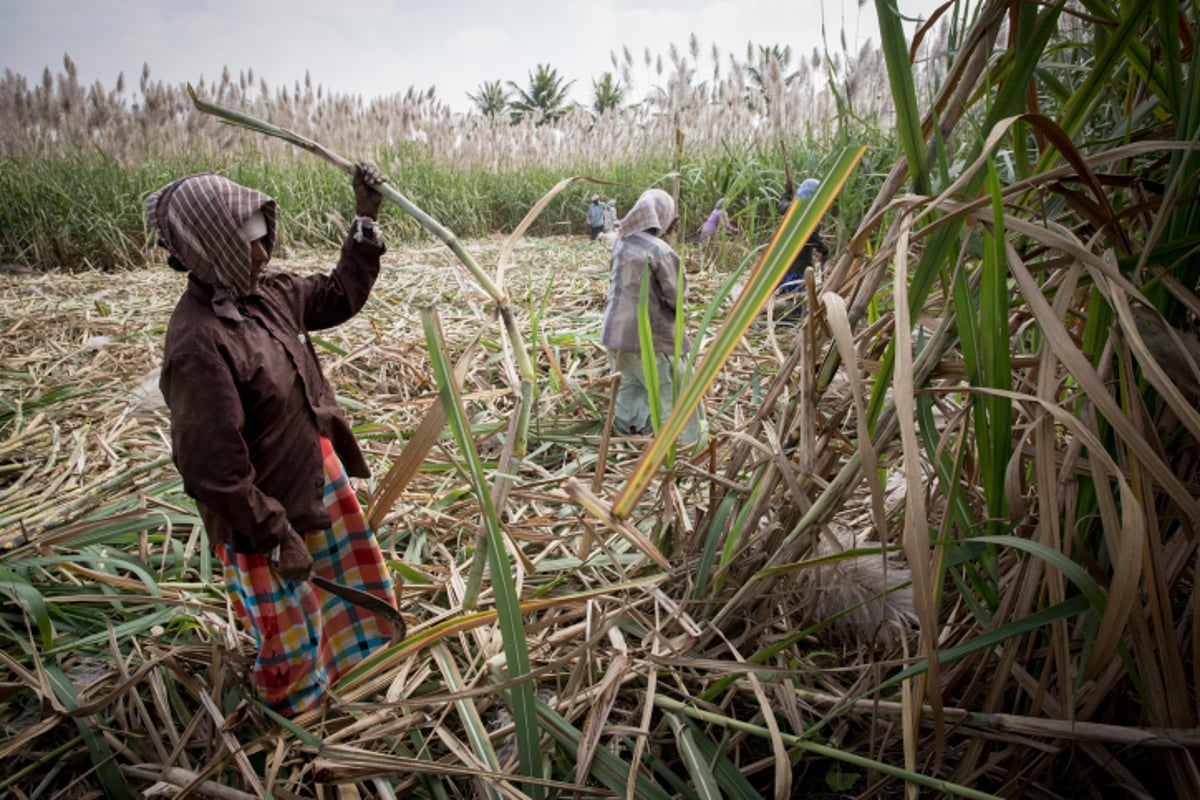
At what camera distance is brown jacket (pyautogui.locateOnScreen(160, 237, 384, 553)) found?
3.76 feet

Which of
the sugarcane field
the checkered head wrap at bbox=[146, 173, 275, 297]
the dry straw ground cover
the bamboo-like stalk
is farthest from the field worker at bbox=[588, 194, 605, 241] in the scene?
the bamboo-like stalk

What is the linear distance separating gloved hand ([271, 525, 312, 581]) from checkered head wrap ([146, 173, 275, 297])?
1.68 ft

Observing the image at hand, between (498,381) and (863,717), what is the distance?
8.38 feet

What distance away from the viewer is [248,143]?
286 inches

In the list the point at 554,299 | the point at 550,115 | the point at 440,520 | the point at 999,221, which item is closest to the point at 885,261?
the point at 999,221

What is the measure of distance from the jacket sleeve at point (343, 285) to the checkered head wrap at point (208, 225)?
11.9 inches

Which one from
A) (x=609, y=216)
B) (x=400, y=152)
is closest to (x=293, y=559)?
(x=609, y=216)

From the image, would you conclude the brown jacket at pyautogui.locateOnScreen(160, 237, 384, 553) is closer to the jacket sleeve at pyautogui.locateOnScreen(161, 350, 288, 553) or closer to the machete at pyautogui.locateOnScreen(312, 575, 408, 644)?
the jacket sleeve at pyautogui.locateOnScreen(161, 350, 288, 553)

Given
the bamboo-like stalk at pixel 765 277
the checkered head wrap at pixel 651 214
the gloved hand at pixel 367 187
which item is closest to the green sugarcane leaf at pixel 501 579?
the bamboo-like stalk at pixel 765 277

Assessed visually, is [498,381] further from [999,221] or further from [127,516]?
[999,221]

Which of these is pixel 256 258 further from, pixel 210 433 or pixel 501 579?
pixel 501 579

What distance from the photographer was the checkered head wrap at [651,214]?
2.89 m

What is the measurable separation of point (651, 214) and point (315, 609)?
7.07ft

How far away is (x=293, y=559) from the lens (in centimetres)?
127
